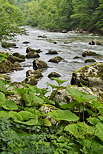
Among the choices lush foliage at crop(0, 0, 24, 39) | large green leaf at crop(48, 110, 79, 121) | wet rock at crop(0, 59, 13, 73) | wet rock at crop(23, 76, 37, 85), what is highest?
lush foliage at crop(0, 0, 24, 39)

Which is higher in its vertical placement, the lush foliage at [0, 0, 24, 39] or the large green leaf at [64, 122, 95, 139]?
the lush foliage at [0, 0, 24, 39]

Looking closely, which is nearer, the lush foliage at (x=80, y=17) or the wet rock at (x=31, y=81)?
the wet rock at (x=31, y=81)

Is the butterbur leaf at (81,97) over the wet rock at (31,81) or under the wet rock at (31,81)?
over

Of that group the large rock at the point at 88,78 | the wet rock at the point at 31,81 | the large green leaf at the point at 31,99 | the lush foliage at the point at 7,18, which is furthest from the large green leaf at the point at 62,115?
the wet rock at the point at 31,81

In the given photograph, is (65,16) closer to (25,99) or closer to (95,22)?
(95,22)

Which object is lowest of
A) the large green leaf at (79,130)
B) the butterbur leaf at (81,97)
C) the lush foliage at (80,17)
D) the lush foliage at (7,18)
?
the large green leaf at (79,130)

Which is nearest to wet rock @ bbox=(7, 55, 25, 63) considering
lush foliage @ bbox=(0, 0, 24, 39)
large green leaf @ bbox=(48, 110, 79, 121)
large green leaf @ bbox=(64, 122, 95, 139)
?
lush foliage @ bbox=(0, 0, 24, 39)

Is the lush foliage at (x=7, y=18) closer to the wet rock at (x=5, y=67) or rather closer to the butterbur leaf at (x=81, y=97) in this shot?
the butterbur leaf at (x=81, y=97)

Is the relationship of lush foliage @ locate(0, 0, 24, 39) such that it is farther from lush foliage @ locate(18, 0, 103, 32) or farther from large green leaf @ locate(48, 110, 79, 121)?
lush foliage @ locate(18, 0, 103, 32)

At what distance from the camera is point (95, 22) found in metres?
32.1

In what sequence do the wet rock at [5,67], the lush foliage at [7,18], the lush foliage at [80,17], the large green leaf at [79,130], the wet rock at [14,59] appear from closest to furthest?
the large green leaf at [79,130], the lush foliage at [7,18], the wet rock at [5,67], the wet rock at [14,59], the lush foliage at [80,17]

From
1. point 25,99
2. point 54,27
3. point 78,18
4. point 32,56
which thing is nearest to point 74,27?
point 78,18

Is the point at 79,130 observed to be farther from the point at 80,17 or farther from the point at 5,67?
the point at 80,17

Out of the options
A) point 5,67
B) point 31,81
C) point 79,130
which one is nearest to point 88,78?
point 31,81
